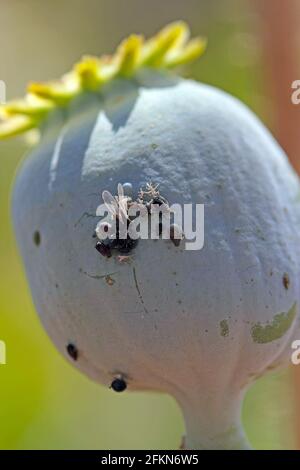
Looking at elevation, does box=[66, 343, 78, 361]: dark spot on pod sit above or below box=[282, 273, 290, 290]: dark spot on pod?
below

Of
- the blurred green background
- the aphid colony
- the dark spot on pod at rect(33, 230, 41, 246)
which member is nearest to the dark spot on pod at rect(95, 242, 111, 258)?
the aphid colony

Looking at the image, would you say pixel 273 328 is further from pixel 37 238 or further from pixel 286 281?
pixel 37 238

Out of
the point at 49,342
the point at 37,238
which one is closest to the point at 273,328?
the point at 37,238

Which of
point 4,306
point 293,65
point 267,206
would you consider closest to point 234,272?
point 267,206

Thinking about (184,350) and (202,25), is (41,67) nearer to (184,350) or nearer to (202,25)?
(202,25)

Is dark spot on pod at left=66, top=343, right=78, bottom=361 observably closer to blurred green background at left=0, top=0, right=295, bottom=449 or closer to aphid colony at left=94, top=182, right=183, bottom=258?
aphid colony at left=94, top=182, right=183, bottom=258

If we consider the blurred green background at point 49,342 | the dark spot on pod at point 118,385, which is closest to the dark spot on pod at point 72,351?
the dark spot on pod at point 118,385
